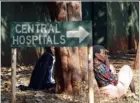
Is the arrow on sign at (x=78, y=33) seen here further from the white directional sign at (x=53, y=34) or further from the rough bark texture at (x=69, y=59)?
the rough bark texture at (x=69, y=59)

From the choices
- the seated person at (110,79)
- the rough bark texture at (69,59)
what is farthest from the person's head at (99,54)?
the rough bark texture at (69,59)

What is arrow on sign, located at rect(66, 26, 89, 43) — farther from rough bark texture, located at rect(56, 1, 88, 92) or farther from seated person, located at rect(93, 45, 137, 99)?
seated person, located at rect(93, 45, 137, 99)

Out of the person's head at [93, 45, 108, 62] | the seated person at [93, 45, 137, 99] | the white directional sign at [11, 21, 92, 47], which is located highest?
the white directional sign at [11, 21, 92, 47]

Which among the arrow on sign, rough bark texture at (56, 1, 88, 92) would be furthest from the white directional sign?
rough bark texture at (56, 1, 88, 92)

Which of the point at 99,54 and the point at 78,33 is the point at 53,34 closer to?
the point at 78,33

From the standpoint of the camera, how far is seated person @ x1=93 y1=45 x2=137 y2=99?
7004mm

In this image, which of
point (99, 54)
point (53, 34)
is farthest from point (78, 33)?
point (99, 54)

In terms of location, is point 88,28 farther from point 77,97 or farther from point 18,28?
point 77,97

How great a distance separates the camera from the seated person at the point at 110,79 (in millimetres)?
7004

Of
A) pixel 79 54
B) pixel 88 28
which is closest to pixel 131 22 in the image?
pixel 79 54

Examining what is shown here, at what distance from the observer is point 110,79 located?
7.06 m

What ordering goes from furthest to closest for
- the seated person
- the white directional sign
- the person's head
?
1. the person's head
2. the seated person
3. the white directional sign

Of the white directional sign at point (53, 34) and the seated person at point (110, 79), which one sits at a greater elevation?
the white directional sign at point (53, 34)

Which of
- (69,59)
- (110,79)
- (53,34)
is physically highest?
(53,34)
